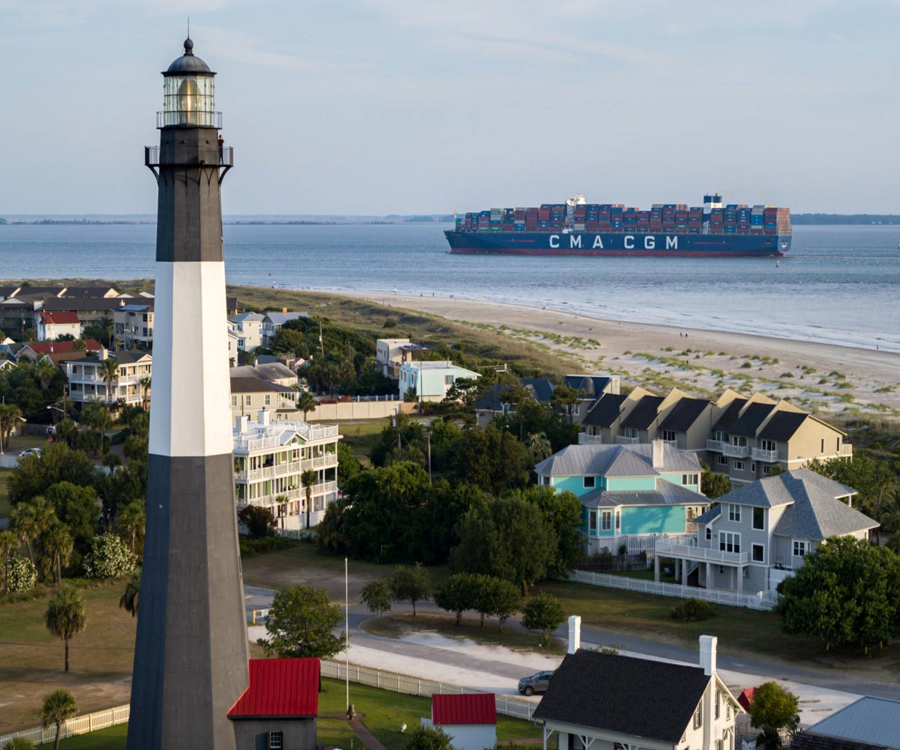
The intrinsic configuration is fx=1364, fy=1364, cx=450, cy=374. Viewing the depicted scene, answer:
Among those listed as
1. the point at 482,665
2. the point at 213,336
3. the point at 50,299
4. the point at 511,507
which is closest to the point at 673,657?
the point at 482,665

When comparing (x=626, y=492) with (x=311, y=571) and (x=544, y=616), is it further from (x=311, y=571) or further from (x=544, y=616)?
(x=311, y=571)

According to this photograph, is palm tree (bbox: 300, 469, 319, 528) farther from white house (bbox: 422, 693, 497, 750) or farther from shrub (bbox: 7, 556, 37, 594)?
white house (bbox: 422, 693, 497, 750)

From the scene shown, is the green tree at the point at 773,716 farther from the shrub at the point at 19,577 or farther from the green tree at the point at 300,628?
the shrub at the point at 19,577

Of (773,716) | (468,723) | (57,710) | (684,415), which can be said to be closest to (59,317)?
(684,415)

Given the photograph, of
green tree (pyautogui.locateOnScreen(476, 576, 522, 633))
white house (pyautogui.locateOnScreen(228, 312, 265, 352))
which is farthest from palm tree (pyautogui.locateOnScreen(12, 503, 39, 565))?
white house (pyautogui.locateOnScreen(228, 312, 265, 352))

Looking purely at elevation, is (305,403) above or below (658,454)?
below

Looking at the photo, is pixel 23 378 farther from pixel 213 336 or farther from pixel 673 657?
pixel 213 336
